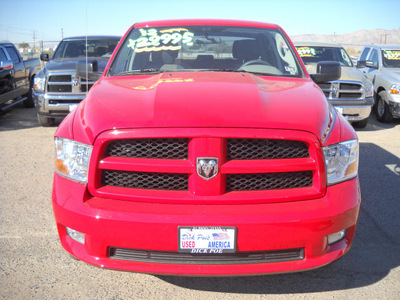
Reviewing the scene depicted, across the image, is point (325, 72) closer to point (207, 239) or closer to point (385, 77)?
point (207, 239)

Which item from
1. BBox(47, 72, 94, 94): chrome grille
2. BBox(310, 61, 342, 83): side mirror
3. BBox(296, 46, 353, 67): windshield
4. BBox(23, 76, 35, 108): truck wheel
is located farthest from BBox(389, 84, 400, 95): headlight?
BBox(23, 76, 35, 108): truck wheel

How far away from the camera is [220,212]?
238 cm

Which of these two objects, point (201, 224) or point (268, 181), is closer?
point (201, 224)

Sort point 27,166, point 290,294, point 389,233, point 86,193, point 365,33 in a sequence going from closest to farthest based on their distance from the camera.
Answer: point 86,193
point 290,294
point 389,233
point 27,166
point 365,33

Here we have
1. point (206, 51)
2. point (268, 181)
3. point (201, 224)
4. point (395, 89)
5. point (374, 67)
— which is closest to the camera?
point (201, 224)

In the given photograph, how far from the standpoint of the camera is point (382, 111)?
31.4ft

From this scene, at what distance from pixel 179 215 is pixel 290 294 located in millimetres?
1073

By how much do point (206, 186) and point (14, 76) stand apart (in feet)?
27.9

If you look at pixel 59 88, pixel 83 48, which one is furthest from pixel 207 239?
pixel 83 48

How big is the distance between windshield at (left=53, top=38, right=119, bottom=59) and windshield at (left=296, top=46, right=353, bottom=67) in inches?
176

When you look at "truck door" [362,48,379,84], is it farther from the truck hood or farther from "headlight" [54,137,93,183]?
Answer: "headlight" [54,137,93,183]

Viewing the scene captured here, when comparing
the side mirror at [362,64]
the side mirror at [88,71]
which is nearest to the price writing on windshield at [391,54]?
the side mirror at [362,64]

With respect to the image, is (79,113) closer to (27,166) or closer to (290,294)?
(290,294)

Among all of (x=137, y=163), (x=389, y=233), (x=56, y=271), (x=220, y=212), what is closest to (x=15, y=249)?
(x=56, y=271)
